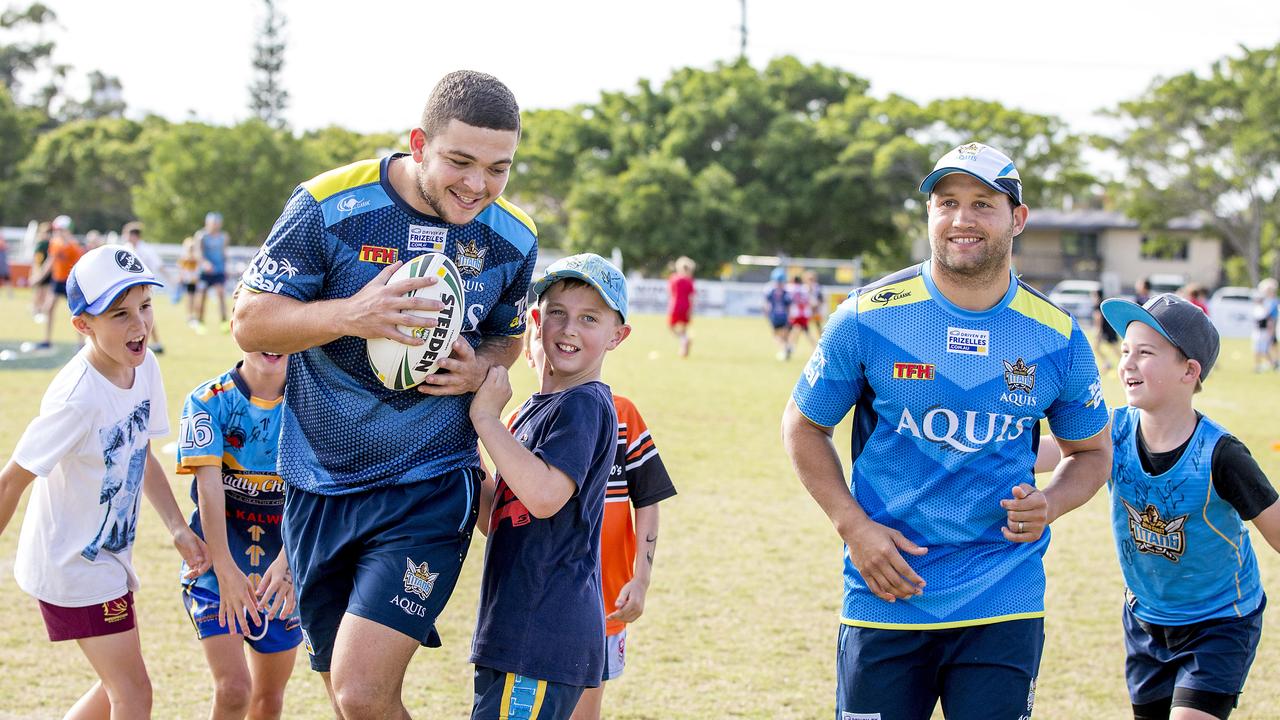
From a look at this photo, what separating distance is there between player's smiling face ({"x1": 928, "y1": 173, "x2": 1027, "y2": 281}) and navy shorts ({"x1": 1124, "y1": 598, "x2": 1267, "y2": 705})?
160 centimetres

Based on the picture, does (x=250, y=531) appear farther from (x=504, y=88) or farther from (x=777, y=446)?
(x=777, y=446)

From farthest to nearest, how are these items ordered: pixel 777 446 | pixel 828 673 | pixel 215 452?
pixel 777 446, pixel 828 673, pixel 215 452

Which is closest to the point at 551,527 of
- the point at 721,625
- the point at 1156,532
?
the point at 1156,532

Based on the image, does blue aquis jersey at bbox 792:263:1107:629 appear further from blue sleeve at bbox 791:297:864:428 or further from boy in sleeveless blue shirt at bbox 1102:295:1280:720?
boy in sleeveless blue shirt at bbox 1102:295:1280:720

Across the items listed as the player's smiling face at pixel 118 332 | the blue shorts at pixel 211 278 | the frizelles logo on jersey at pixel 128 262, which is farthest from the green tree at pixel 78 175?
the player's smiling face at pixel 118 332

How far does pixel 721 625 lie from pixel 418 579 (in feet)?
11.1

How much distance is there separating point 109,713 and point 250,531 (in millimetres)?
748

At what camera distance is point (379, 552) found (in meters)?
3.23

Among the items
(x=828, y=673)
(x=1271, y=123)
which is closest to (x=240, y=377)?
(x=828, y=673)

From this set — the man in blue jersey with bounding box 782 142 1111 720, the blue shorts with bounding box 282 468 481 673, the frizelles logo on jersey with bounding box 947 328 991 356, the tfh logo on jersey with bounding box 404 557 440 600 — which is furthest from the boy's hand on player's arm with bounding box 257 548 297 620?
the frizelles logo on jersey with bounding box 947 328 991 356

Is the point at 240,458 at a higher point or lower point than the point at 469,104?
lower

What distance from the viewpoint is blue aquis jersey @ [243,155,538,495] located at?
3.20 m

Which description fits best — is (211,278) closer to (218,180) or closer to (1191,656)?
(1191,656)

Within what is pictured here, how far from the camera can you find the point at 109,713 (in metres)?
3.89
